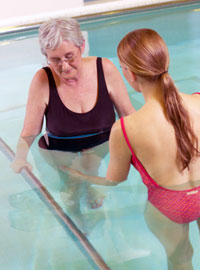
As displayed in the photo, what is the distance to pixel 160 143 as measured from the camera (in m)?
1.45

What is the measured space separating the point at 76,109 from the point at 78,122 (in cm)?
8

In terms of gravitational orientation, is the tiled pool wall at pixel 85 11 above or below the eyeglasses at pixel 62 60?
below

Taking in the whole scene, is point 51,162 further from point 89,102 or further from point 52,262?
point 52,262

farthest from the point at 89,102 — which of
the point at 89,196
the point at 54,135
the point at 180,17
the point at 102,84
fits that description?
the point at 180,17

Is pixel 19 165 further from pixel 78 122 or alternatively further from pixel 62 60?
pixel 62 60

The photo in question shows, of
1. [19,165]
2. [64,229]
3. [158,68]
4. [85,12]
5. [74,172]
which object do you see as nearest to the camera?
[158,68]

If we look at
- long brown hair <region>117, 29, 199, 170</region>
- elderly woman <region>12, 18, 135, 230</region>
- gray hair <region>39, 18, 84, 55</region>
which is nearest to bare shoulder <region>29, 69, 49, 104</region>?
elderly woman <region>12, 18, 135, 230</region>

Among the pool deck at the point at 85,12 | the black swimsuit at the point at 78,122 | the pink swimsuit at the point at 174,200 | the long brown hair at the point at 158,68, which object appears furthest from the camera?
the pool deck at the point at 85,12

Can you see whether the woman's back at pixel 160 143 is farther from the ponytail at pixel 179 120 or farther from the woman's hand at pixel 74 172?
the woman's hand at pixel 74 172

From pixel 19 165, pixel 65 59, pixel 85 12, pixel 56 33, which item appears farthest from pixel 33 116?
pixel 85 12

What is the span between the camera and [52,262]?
193 cm

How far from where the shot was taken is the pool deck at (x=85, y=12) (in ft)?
21.4

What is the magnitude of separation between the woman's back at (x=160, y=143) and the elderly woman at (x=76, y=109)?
0.69 meters

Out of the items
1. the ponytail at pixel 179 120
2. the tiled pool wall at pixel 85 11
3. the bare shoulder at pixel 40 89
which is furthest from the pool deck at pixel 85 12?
the ponytail at pixel 179 120
